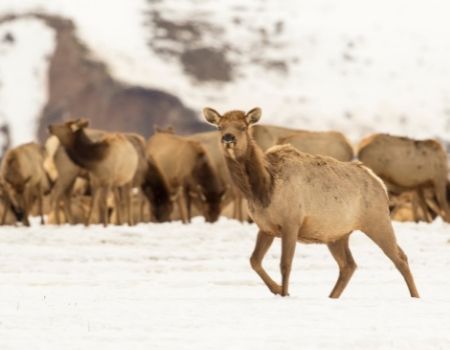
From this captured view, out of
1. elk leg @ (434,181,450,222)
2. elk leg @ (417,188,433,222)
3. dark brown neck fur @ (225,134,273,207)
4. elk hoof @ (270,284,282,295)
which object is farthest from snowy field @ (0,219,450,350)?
elk leg @ (417,188,433,222)

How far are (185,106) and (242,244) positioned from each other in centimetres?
6615

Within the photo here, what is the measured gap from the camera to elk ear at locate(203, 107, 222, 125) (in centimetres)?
989

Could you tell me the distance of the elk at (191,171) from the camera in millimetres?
25031

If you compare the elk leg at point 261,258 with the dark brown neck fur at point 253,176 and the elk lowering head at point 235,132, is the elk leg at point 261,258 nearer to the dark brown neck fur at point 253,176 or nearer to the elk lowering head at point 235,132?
the dark brown neck fur at point 253,176

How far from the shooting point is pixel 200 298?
9383 mm

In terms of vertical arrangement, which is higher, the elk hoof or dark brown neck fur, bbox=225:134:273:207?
dark brown neck fur, bbox=225:134:273:207

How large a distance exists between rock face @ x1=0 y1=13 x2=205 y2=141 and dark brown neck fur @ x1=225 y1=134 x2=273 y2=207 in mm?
71156

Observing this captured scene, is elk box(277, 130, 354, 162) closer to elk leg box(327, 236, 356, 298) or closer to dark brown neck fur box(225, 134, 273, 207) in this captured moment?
elk leg box(327, 236, 356, 298)

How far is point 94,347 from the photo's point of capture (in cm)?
664

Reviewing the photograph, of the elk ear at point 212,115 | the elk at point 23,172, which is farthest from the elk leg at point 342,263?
the elk at point 23,172

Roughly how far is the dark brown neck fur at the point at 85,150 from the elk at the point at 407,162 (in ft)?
18.5

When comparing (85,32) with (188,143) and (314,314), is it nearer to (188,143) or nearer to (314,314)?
(188,143)

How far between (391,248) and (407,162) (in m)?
13.9

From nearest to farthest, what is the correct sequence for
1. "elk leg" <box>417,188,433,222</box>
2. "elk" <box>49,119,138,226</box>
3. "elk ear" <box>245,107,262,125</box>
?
"elk ear" <box>245,107,262,125</box>
"elk" <box>49,119,138,226</box>
"elk leg" <box>417,188,433,222</box>
